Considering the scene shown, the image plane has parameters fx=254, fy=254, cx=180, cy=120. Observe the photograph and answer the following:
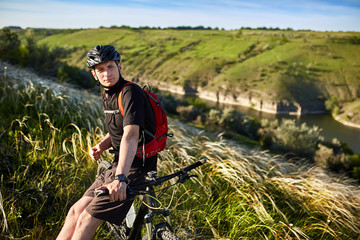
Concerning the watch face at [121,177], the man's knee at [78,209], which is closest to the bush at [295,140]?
the man's knee at [78,209]

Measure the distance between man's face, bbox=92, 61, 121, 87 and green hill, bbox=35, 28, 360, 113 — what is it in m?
58.2

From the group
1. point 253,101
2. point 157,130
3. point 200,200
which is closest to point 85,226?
point 157,130

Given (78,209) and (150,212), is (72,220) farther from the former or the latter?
(150,212)

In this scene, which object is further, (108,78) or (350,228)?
(350,228)

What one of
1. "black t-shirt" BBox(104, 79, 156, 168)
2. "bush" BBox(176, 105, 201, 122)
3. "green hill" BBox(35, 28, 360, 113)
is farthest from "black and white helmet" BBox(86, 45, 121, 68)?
"green hill" BBox(35, 28, 360, 113)

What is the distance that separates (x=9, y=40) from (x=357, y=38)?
110802 millimetres

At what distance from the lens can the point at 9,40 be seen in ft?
39.7

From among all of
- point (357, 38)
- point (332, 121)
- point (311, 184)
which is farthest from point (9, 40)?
point (357, 38)

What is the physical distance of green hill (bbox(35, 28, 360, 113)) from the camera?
71.5m

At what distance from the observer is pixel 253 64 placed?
89062 mm

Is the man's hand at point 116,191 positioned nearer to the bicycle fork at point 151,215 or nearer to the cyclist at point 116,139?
the cyclist at point 116,139

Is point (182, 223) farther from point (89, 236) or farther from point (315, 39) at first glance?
point (315, 39)

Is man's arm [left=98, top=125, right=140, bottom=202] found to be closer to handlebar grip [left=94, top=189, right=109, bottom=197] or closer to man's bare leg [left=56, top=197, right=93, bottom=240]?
handlebar grip [left=94, top=189, right=109, bottom=197]

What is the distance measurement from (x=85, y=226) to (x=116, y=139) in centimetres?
74
